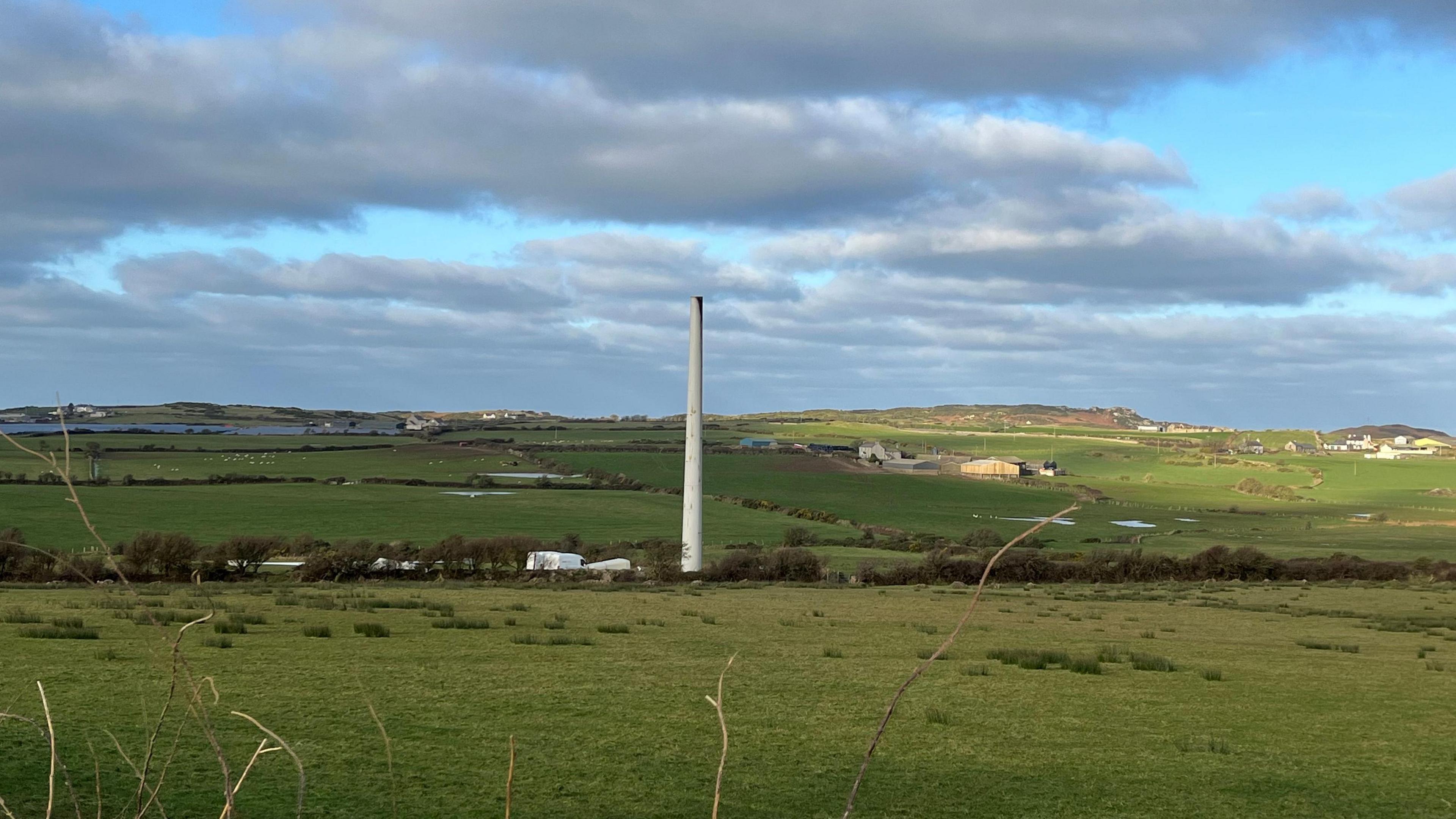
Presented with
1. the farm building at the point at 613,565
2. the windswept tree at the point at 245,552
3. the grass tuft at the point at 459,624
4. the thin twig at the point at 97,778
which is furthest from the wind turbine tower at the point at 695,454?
the thin twig at the point at 97,778

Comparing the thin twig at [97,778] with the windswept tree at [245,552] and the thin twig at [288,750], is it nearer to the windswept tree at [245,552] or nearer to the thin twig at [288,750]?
the thin twig at [288,750]

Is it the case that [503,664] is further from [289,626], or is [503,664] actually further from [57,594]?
[57,594]

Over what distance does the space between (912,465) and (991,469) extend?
10.8m

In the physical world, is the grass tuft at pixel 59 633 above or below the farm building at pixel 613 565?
above

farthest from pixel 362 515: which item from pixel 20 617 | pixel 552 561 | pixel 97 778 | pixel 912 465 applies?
pixel 97 778

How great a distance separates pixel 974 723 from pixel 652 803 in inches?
181

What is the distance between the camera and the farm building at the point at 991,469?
14450cm

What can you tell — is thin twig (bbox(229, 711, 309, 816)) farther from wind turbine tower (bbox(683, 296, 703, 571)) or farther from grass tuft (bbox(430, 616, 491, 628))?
wind turbine tower (bbox(683, 296, 703, 571))

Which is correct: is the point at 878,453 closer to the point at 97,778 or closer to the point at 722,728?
the point at 722,728

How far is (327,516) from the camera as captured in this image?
266 ft

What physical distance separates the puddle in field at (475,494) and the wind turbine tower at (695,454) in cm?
5172

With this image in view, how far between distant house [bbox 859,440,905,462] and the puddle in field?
6104cm

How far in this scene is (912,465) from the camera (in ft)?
475

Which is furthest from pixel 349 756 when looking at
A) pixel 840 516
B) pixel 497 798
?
pixel 840 516
